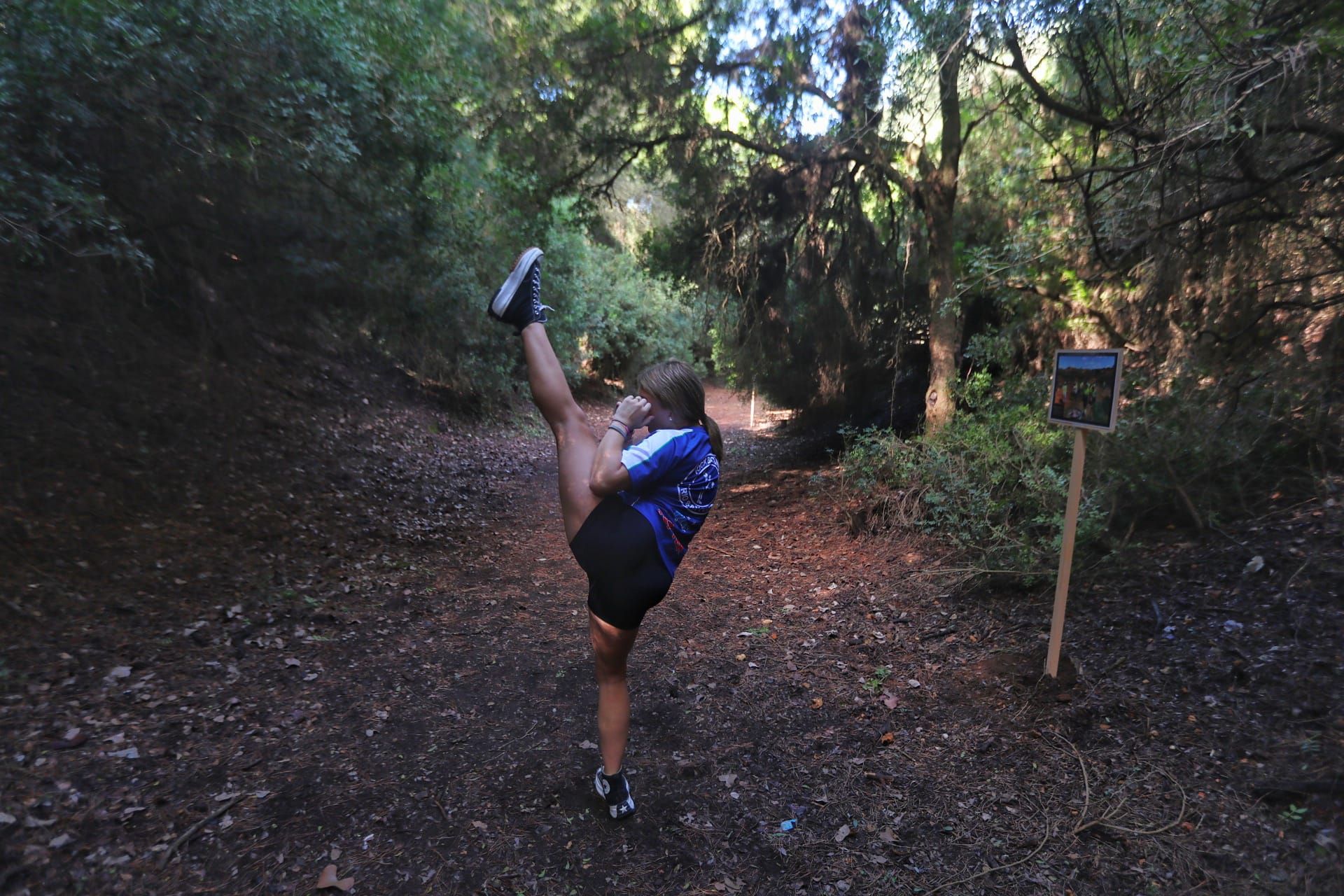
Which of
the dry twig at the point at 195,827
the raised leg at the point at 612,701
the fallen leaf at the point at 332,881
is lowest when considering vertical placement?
the fallen leaf at the point at 332,881

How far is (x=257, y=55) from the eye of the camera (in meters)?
4.84

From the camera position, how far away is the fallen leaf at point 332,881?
102 inches

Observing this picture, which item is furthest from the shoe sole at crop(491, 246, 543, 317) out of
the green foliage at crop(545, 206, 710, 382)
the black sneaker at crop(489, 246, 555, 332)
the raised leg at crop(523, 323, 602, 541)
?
the green foliage at crop(545, 206, 710, 382)

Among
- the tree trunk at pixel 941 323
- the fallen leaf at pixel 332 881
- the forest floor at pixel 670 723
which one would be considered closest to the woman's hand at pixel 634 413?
the forest floor at pixel 670 723

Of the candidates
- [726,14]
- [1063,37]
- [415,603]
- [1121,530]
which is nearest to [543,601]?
[415,603]

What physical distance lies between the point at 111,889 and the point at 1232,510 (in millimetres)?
6292

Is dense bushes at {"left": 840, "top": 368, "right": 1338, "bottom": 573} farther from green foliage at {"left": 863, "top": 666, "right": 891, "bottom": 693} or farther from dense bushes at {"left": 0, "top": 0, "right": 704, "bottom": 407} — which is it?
dense bushes at {"left": 0, "top": 0, "right": 704, "bottom": 407}

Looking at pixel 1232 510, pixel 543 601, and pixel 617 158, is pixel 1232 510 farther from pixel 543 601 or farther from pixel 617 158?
pixel 617 158

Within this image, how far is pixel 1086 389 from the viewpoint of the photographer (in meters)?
3.70

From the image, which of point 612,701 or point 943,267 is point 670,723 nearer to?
point 612,701

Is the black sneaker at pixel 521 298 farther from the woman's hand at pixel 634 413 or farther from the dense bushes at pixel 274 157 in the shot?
the dense bushes at pixel 274 157

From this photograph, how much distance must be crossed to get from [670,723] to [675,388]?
2.08 metres

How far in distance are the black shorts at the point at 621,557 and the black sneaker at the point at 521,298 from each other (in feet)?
3.08

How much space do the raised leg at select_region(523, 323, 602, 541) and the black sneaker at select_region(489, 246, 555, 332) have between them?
12 cm
